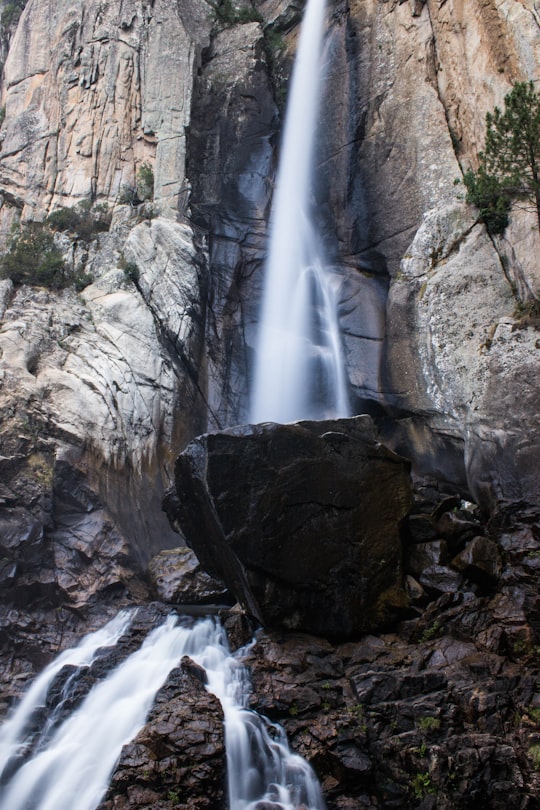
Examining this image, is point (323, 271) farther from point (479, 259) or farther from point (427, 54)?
point (427, 54)

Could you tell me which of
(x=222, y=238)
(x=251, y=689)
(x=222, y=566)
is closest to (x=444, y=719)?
(x=251, y=689)

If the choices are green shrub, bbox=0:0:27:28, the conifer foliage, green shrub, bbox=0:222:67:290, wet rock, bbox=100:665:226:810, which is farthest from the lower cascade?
green shrub, bbox=0:0:27:28

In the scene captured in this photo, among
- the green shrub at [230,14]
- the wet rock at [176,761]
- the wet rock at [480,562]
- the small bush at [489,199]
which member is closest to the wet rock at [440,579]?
the wet rock at [480,562]

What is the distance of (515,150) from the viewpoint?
14.0 m

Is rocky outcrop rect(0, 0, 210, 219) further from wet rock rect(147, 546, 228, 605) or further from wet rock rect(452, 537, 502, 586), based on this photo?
wet rock rect(452, 537, 502, 586)

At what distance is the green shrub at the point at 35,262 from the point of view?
1900 centimetres

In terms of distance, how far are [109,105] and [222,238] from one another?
7.82 m

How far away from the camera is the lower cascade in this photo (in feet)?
28.5

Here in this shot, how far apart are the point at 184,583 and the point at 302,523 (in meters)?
4.18

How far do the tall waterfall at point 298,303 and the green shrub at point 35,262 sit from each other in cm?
694

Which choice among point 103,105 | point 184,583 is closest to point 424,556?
point 184,583

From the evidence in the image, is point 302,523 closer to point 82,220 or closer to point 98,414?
point 98,414

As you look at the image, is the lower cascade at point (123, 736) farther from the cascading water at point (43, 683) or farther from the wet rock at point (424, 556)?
the wet rock at point (424, 556)

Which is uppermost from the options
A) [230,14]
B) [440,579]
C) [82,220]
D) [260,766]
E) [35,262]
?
[230,14]
